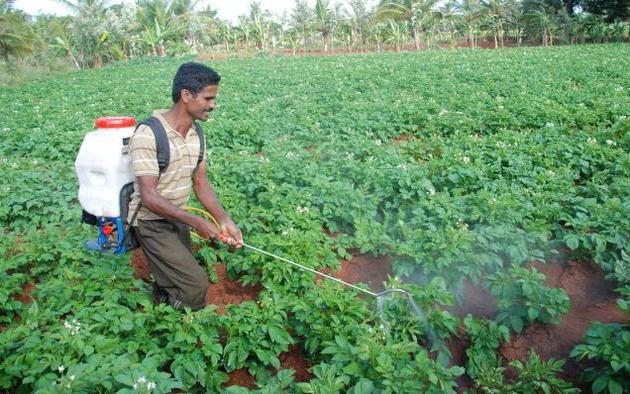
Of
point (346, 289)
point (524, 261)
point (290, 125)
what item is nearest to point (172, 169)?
point (346, 289)

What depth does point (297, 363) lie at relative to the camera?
3.21 metres

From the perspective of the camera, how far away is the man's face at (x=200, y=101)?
9.73 ft

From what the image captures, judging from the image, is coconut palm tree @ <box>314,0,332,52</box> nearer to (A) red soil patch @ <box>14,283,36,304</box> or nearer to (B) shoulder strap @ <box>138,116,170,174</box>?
(A) red soil patch @ <box>14,283,36,304</box>

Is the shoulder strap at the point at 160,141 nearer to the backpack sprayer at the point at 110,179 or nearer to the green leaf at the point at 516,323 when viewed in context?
the backpack sprayer at the point at 110,179

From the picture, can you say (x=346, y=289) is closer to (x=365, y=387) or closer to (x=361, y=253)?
(x=361, y=253)

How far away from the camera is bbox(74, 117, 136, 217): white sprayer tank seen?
9.98 ft

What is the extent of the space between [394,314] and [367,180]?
2449mm

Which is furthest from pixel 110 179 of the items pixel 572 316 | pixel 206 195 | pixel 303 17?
pixel 303 17

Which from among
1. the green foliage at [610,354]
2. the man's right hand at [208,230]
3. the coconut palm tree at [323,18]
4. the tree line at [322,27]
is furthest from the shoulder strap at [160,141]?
the coconut palm tree at [323,18]

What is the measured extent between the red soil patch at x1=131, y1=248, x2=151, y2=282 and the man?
2.90ft

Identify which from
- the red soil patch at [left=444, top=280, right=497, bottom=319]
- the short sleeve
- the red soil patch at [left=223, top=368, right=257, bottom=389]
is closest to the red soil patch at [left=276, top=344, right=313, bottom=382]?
the red soil patch at [left=223, top=368, right=257, bottom=389]

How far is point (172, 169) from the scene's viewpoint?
3045mm

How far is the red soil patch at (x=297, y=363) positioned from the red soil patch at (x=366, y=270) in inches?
31.0

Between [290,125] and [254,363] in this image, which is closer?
[254,363]
